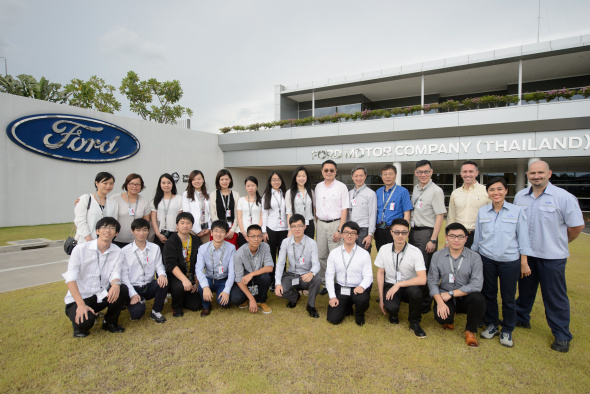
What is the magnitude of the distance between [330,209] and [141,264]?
247 cm

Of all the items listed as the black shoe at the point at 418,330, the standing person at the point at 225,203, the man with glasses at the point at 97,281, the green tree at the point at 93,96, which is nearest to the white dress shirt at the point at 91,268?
the man with glasses at the point at 97,281

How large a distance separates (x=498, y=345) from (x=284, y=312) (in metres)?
2.22

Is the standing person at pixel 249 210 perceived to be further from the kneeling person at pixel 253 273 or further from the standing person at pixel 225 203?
the kneeling person at pixel 253 273

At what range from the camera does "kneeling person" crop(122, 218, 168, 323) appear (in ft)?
11.0

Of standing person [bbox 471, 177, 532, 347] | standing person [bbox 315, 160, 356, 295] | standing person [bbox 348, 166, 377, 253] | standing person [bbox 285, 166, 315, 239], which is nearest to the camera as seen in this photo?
standing person [bbox 471, 177, 532, 347]

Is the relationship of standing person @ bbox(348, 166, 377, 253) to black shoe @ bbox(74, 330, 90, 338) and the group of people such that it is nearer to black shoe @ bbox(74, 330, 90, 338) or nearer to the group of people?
the group of people

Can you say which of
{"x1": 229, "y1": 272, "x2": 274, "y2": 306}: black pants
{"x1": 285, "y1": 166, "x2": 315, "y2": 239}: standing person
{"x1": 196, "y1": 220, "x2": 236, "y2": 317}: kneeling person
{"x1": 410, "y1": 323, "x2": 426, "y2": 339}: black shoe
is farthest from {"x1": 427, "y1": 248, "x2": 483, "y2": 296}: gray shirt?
{"x1": 196, "y1": 220, "x2": 236, "y2": 317}: kneeling person

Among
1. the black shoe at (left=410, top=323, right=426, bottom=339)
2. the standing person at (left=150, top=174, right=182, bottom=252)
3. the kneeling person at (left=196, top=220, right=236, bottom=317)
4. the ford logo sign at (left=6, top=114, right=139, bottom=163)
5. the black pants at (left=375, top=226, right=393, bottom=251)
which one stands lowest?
the black shoe at (left=410, top=323, right=426, bottom=339)

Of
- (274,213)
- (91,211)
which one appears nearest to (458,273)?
(274,213)

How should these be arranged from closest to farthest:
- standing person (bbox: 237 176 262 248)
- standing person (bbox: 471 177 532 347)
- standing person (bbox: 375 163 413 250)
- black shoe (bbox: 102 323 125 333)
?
standing person (bbox: 471 177 532 347)
black shoe (bbox: 102 323 125 333)
standing person (bbox: 375 163 413 250)
standing person (bbox: 237 176 262 248)

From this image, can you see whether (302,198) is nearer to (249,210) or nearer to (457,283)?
(249,210)

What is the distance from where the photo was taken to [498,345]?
9.26 ft

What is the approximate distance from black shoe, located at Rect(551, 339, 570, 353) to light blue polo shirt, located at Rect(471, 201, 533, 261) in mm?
803

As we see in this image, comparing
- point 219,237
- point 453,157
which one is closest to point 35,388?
point 219,237
